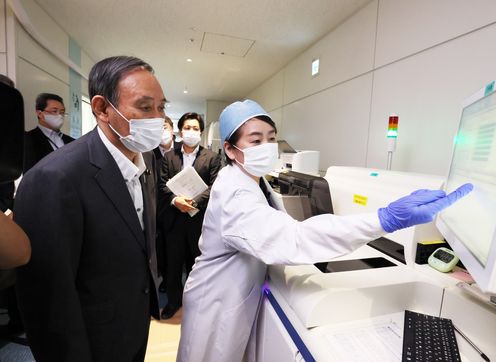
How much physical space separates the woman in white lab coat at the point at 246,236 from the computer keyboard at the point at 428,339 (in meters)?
0.26

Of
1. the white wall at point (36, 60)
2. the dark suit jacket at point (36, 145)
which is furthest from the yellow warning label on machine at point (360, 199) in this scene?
the white wall at point (36, 60)

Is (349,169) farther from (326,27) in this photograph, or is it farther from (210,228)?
(326,27)

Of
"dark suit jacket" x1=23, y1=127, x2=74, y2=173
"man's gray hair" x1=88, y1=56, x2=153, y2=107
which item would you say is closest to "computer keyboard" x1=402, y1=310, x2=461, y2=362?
"man's gray hair" x1=88, y1=56, x2=153, y2=107

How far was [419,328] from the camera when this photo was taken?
726 mm

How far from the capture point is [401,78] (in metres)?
1.98

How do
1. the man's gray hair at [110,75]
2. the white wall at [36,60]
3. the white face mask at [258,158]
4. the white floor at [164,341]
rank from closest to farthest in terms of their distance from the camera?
1. the man's gray hair at [110,75]
2. the white face mask at [258,158]
3. the white floor at [164,341]
4. the white wall at [36,60]

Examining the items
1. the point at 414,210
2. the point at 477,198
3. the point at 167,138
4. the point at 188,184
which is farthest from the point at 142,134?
the point at 167,138

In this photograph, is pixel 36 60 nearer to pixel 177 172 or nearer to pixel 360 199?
pixel 177 172

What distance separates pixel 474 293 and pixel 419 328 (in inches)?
8.1

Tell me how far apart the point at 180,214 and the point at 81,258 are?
52.9 inches

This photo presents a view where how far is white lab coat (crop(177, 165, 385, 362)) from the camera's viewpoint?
759mm

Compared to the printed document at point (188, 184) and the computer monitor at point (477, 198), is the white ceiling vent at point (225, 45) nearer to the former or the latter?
the printed document at point (188, 184)

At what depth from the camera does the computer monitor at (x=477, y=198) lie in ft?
1.89

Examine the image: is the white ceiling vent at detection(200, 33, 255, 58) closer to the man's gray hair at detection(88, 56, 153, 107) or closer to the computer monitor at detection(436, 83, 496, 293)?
the man's gray hair at detection(88, 56, 153, 107)
